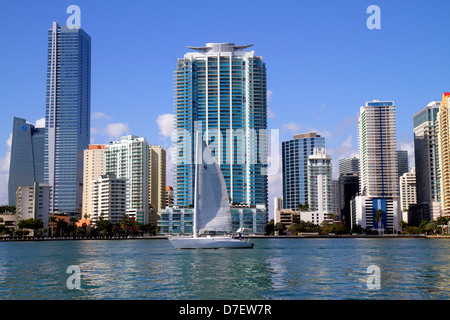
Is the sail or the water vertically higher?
the sail

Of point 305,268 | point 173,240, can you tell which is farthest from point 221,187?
point 305,268

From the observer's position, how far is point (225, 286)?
39.8 m

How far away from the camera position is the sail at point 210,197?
289 ft

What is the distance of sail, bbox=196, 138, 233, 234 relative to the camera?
3462 inches

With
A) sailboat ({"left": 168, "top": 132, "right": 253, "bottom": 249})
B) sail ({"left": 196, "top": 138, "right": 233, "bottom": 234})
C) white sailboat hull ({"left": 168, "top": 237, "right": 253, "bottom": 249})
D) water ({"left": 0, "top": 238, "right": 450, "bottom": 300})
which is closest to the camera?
water ({"left": 0, "top": 238, "right": 450, "bottom": 300})

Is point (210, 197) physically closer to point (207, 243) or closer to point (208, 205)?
point (208, 205)

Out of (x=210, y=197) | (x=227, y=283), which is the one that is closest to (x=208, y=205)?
(x=210, y=197)

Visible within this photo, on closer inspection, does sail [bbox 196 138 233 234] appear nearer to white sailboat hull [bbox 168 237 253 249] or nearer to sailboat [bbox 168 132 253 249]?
sailboat [bbox 168 132 253 249]

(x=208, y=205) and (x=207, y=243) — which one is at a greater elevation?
(x=208, y=205)

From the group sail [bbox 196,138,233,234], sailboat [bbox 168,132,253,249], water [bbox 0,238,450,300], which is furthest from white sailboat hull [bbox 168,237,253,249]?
water [bbox 0,238,450,300]

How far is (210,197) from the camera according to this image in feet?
289

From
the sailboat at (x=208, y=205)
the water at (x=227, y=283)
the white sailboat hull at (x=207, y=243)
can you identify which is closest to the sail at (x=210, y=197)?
the sailboat at (x=208, y=205)

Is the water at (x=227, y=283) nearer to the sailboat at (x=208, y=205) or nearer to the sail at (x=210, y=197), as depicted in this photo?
the sailboat at (x=208, y=205)
